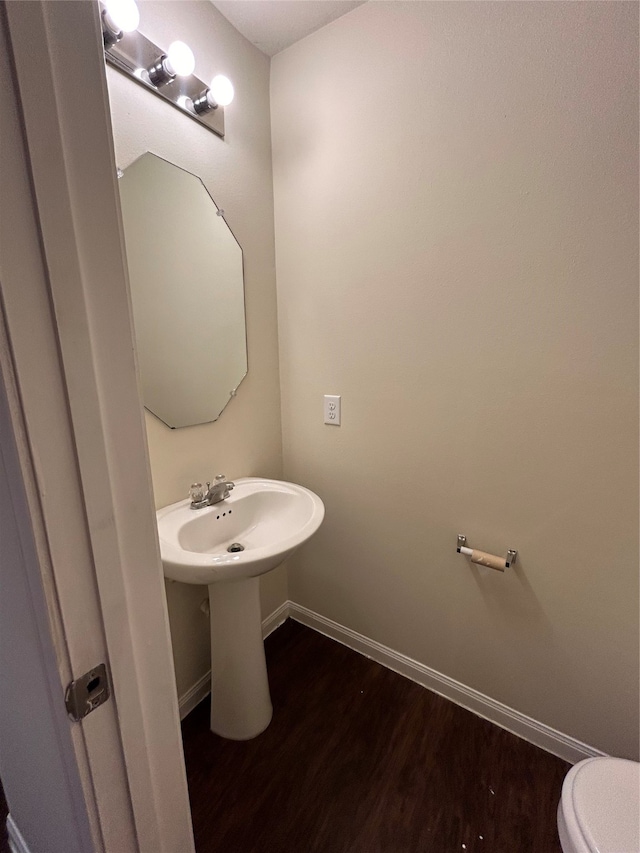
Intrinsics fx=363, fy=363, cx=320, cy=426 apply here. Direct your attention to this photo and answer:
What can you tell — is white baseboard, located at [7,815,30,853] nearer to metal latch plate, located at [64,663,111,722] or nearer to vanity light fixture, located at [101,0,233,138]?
metal latch plate, located at [64,663,111,722]

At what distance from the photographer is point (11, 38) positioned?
31 centimetres

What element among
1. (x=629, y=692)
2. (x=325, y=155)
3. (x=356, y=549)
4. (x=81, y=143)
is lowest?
(x=629, y=692)

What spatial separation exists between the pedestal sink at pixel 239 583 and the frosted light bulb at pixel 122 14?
1.30m

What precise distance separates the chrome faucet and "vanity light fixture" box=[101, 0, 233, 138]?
1198mm

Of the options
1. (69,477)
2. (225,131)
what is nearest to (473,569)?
(69,477)

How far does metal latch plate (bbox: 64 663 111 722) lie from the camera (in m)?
0.42

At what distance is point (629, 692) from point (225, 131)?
87.4 inches

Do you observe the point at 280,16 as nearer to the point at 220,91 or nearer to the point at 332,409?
the point at 220,91

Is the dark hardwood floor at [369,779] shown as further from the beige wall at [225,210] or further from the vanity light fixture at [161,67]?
the vanity light fixture at [161,67]

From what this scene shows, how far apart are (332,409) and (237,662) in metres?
0.97

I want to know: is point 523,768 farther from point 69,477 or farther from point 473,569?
point 69,477

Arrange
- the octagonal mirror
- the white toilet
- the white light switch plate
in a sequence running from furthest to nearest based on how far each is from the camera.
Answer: the white light switch plate < the octagonal mirror < the white toilet

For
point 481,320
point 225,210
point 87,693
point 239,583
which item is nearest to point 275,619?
point 239,583

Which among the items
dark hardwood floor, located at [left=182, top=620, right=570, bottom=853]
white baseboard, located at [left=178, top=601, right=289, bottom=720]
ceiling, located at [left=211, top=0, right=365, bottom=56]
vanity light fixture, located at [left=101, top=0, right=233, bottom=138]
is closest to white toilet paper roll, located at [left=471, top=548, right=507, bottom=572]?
dark hardwood floor, located at [left=182, top=620, right=570, bottom=853]
